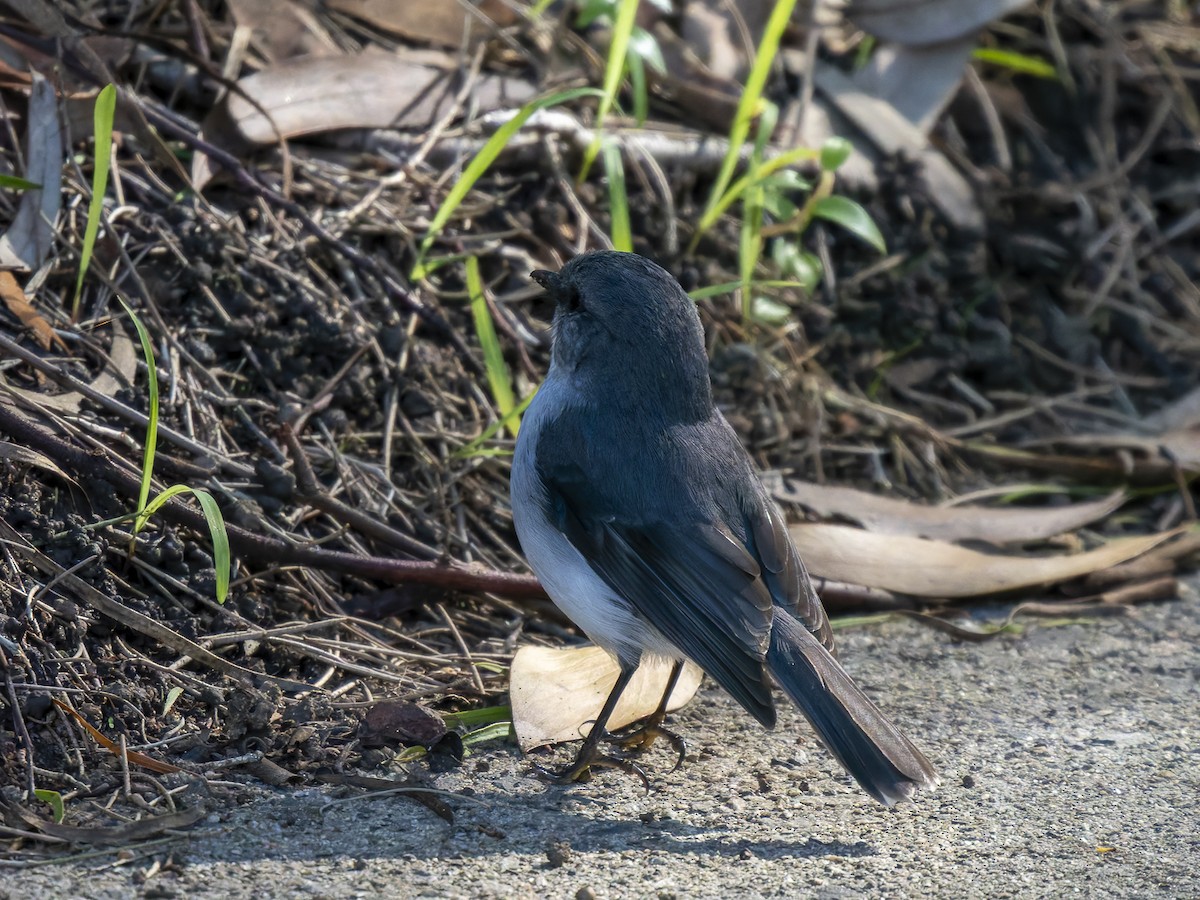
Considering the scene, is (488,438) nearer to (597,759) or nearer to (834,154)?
(597,759)

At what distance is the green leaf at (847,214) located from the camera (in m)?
5.43

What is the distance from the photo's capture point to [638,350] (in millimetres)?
4223

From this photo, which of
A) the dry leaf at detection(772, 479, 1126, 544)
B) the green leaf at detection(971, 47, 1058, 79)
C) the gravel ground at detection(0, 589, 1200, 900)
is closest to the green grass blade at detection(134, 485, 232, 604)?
the gravel ground at detection(0, 589, 1200, 900)

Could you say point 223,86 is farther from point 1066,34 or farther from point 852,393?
point 1066,34

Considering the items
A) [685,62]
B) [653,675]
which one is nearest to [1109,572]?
[653,675]

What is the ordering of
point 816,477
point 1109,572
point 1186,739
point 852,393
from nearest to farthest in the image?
point 1186,739 → point 1109,572 → point 816,477 → point 852,393

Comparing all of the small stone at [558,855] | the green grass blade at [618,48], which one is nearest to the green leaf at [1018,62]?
the green grass blade at [618,48]

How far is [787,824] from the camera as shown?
3.46 m

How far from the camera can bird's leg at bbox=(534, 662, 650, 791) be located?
12.2ft

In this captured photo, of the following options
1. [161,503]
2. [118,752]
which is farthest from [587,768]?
[161,503]

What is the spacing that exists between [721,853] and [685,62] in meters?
3.97

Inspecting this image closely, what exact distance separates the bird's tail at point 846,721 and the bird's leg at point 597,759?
51 centimetres

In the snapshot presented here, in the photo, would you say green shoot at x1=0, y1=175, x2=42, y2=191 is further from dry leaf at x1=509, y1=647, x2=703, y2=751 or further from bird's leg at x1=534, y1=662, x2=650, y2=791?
bird's leg at x1=534, y1=662, x2=650, y2=791

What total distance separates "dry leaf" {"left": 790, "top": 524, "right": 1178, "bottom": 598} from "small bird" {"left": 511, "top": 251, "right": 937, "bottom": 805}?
2.48 ft
